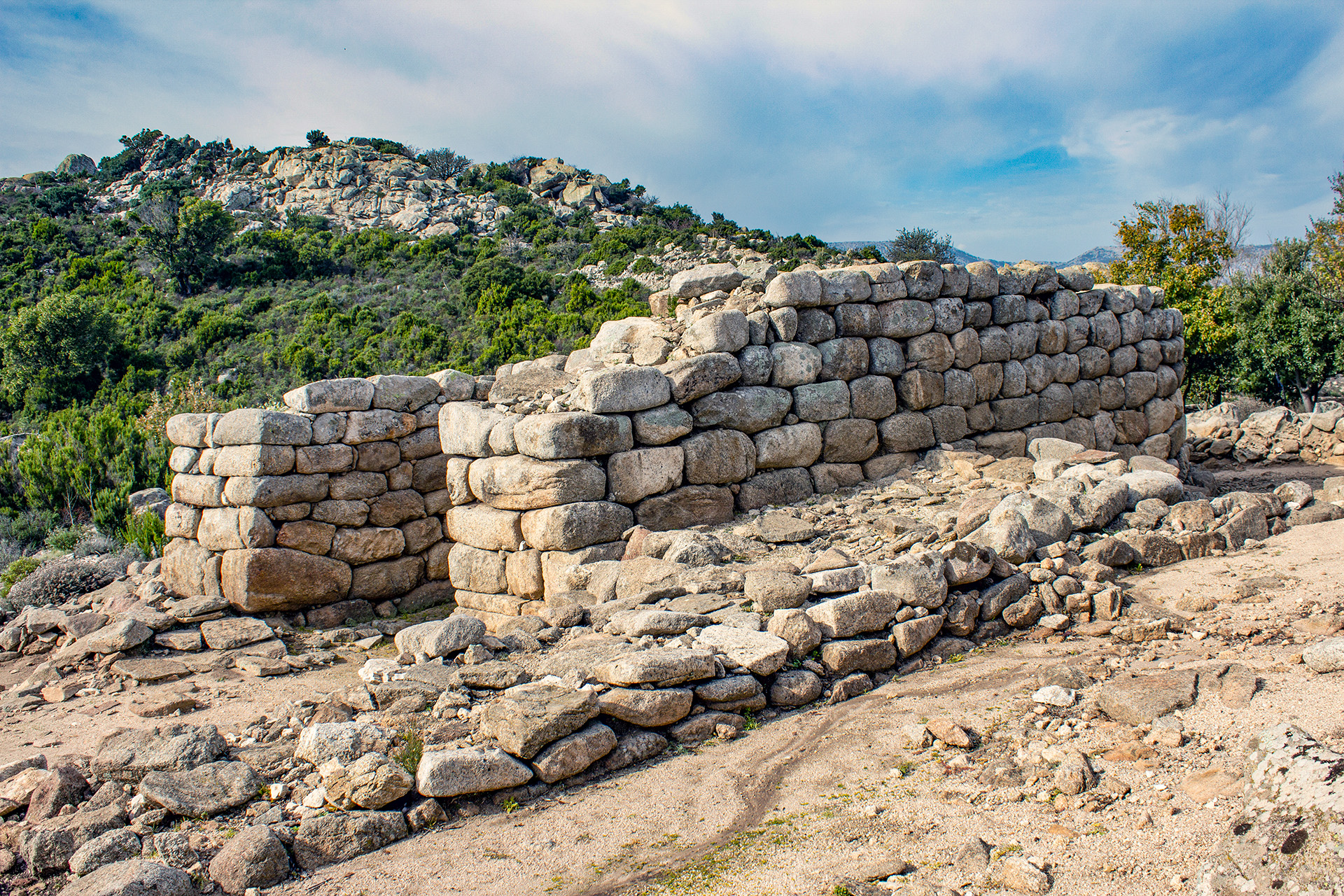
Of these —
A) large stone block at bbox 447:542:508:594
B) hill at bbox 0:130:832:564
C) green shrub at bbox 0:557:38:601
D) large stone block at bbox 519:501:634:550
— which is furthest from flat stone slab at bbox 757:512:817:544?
hill at bbox 0:130:832:564

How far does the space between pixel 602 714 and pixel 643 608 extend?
1.35 m

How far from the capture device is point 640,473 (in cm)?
732

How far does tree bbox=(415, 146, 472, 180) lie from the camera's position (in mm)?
44906

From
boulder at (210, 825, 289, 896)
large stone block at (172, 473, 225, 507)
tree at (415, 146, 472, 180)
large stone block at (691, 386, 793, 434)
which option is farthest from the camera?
tree at (415, 146, 472, 180)

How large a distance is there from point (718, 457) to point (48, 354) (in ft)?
82.0

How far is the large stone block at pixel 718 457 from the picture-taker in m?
7.63

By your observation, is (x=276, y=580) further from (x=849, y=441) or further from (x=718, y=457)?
(x=849, y=441)

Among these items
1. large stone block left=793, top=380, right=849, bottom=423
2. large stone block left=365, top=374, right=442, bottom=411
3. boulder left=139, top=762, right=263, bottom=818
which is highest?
large stone block left=365, top=374, right=442, bottom=411

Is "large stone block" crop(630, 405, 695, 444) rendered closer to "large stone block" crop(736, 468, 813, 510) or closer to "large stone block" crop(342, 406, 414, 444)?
"large stone block" crop(736, 468, 813, 510)

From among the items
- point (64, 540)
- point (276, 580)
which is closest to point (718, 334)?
point (276, 580)

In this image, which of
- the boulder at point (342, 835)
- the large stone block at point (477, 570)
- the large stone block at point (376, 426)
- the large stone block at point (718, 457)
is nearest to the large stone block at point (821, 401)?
the large stone block at point (718, 457)

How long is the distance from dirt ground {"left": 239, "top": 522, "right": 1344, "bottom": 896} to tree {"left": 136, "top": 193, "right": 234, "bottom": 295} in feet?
104

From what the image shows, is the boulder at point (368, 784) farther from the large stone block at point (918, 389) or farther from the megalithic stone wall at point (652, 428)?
the large stone block at point (918, 389)

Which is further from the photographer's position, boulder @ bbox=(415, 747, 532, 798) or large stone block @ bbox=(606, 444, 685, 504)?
large stone block @ bbox=(606, 444, 685, 504)
